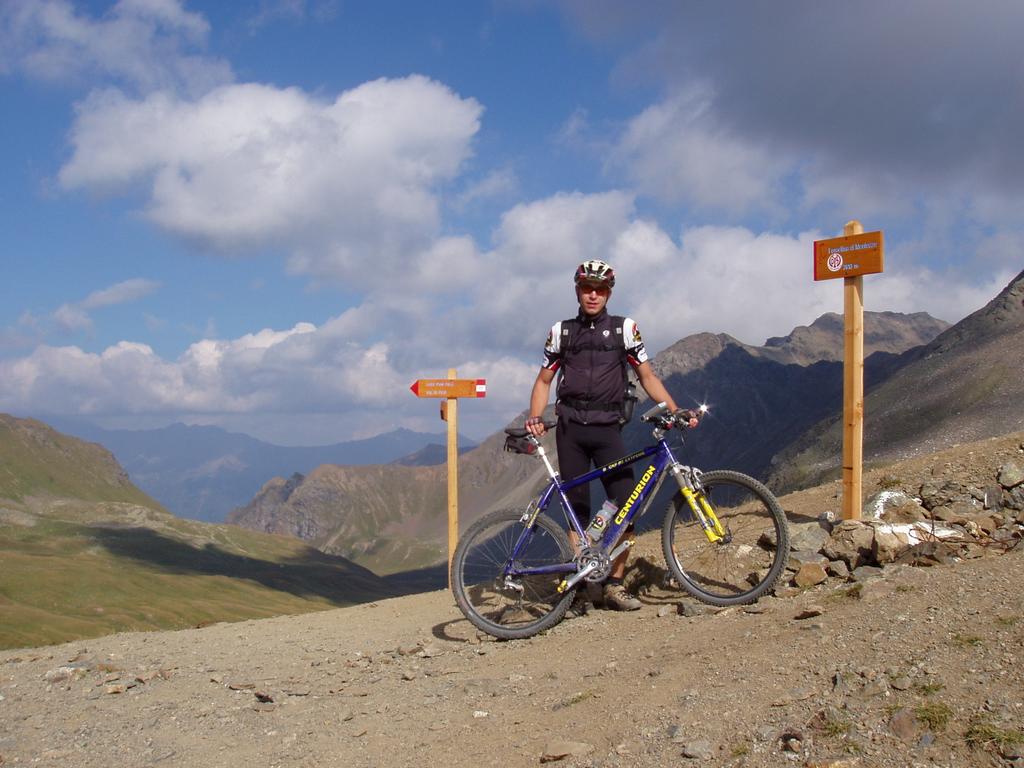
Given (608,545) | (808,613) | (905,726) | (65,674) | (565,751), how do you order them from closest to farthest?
(905,726) → (565,751) → (808,613) → (608,545) → (65,674)

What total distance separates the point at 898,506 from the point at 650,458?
3.21 meters

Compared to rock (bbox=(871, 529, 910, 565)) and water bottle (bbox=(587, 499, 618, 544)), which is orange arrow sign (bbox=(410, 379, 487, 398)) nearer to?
water bottle (bbox=(587, 499, 618, 544))

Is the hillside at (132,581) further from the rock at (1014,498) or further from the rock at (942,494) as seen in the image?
the rock at (1014,498)

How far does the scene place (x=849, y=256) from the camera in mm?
8852

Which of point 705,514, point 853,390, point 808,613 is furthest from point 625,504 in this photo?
point 853,390

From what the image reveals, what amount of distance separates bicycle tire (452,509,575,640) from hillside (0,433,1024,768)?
0.80 ft

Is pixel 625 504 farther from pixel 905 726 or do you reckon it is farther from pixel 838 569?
pixel 905 726

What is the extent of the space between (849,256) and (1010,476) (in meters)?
2.78

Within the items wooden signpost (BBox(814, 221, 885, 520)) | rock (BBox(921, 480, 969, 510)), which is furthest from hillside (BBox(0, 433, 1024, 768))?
wooden signpost (BBox(814, 221, 885, 520))

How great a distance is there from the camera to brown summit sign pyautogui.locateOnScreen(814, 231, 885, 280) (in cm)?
866

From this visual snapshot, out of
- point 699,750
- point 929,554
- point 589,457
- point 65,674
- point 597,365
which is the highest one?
point 597,365

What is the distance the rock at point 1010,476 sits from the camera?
338 inches

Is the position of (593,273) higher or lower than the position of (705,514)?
higher

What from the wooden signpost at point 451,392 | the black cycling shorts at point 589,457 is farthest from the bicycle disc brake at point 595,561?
the wooden signpost at point 451,392
